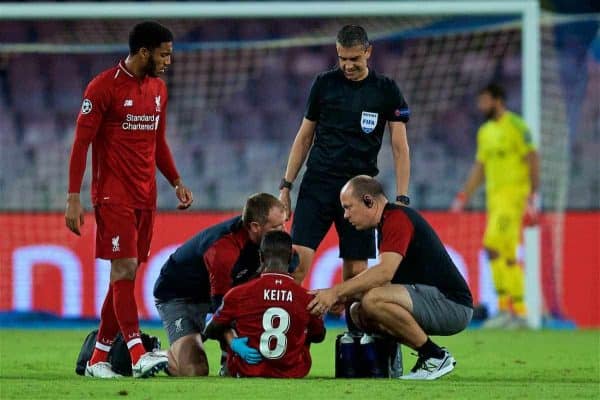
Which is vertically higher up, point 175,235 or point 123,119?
point 123,119

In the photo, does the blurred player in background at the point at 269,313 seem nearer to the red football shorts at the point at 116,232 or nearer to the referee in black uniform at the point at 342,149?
the red football shorts at the point at 116,232

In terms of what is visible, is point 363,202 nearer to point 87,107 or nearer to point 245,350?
point 245,350

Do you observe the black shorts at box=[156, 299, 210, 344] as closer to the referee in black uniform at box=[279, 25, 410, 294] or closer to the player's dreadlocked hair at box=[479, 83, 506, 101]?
the referee in black uniform at box=[279, 25, 410, 294]

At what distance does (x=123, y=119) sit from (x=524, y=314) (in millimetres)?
5524

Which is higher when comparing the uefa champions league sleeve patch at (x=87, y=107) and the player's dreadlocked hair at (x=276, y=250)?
the uefa champions league sleeve patch at (x=87, y=107)

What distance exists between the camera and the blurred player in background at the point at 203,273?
626cm

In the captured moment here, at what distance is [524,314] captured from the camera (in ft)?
36.5

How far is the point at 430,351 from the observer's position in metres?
6.37

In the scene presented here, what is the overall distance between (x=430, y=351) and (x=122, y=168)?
1739 mm

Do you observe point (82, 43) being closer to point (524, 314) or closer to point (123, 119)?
point (524, 314)

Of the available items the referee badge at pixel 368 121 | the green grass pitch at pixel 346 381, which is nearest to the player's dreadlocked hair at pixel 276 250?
the green grass pitch at pixel 346 381

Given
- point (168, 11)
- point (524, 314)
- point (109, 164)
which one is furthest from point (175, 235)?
point (109, 164)

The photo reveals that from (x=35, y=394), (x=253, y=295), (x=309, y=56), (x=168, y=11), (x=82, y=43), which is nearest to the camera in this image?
(x=35, y=394)

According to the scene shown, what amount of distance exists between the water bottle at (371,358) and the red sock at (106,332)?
1243 millimetres
